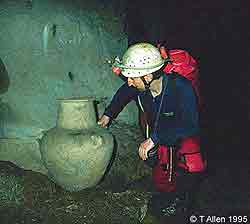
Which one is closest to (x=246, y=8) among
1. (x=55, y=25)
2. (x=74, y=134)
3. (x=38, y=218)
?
(x=55, y=25)

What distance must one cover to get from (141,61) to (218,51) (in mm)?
6943

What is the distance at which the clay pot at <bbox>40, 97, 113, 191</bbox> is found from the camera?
3736mm

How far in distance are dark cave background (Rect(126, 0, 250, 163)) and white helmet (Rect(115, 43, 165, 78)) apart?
448cm

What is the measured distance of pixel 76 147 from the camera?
371cm

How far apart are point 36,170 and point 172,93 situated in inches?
84.7

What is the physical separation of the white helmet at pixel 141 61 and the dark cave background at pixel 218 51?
4477 millimetres

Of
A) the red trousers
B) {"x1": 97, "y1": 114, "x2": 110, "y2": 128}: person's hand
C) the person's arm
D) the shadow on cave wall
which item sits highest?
the shadow on cave wall

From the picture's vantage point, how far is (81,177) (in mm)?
3885

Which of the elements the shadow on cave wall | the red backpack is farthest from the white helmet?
the shadow on cave wall

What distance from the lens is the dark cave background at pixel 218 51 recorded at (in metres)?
8.52

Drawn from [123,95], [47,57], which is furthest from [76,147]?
[47,57]

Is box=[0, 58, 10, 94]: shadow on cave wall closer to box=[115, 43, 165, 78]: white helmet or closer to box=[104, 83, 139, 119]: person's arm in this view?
box=[104, 83, 139, 119]: person's arm

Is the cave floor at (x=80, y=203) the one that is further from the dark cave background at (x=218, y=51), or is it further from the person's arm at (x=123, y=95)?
the dark cave background at (x=218, y=51)

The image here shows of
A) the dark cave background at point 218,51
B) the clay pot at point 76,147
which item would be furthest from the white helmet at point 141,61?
the dark cave background at point 218,51
